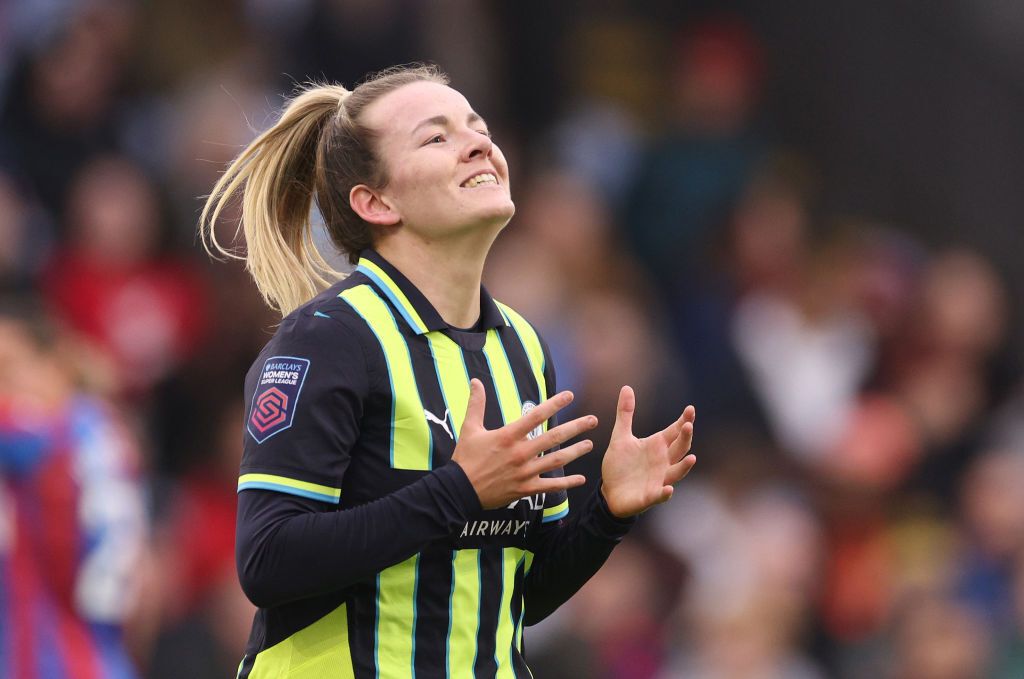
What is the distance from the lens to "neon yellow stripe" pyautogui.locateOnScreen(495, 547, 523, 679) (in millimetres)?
3105

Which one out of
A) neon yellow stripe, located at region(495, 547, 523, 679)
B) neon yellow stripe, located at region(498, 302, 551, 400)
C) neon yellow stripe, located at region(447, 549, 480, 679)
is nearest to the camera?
neon yellow stripe, located at region(447, 549, 480, 679)

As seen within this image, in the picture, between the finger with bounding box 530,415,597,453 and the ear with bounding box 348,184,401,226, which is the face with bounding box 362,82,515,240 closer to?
the ear with bounding box 348,184,401,226

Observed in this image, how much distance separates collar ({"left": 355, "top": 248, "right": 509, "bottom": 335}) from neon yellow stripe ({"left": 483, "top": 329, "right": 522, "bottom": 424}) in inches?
1.8

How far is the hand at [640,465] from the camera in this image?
315cm

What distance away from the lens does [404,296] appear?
3168mm

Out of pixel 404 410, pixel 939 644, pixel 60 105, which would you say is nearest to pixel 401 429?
pixel 404 410

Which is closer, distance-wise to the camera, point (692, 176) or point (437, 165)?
point (437, 165)

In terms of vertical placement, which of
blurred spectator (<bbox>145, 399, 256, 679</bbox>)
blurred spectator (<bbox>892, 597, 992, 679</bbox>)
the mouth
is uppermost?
the mouth

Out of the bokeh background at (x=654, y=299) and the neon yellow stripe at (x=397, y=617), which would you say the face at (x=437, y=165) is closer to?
the neon yellow stripe at (x=397, y=617)

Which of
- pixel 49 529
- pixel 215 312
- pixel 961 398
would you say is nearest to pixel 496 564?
pixel 49 529

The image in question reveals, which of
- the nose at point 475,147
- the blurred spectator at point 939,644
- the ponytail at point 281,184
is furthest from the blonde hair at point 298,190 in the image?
the blurred spectator at point 939,644

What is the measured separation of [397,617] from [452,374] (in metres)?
0.48

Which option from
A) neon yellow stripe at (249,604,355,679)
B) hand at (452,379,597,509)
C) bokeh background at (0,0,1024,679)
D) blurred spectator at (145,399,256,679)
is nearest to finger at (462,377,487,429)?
hand at (452,379,597,509)

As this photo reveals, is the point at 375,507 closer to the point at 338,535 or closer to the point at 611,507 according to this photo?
the point at 338,535
